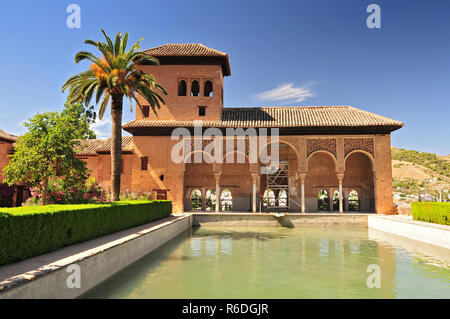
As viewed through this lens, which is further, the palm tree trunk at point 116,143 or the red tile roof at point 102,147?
the red tile roof at point 102,147

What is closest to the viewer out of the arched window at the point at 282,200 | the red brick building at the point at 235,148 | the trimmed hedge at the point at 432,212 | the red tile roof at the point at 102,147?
the trimmed hedge at the point at 432,212

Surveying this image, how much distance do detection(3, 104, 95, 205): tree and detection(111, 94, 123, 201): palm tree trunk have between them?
162 centimetres

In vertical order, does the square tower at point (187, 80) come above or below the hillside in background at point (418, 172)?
above

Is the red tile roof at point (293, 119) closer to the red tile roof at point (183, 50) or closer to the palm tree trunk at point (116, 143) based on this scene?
the red tile roof at point (183, 50)

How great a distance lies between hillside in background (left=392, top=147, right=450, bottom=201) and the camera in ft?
163

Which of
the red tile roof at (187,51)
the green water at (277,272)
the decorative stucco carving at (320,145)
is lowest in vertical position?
the green water at (277,272)

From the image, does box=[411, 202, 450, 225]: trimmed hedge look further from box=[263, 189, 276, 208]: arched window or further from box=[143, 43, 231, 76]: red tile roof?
box=[143, 43, 231, 76]: red tile roof

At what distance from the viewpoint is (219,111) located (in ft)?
69.5

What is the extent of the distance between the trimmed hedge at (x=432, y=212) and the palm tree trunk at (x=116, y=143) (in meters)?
14.0

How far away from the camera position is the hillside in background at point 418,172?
49794mm

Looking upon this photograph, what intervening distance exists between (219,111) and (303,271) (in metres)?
15.0

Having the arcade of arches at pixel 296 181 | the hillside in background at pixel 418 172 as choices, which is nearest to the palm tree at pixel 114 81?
the arcade of arches at pixel 296 181

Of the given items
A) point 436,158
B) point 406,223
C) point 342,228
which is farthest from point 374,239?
point 436,158
